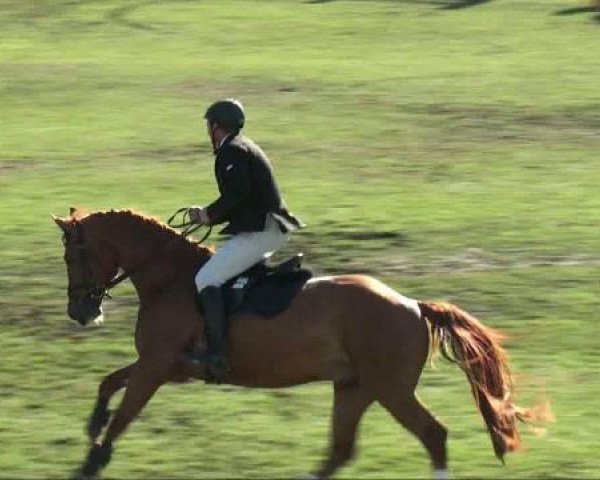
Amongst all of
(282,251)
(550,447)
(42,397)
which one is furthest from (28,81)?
(550,447)

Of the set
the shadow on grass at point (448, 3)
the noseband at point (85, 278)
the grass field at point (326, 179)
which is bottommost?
the shadow on grass at point (448, 3)

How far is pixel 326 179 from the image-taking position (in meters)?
25.1

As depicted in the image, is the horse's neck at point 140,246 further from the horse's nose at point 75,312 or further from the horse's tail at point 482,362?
the horse's tail at point 482,362

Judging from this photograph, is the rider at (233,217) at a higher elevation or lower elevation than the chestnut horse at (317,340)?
higher

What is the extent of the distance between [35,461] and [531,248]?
9388 mm

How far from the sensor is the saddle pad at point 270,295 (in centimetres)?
1104

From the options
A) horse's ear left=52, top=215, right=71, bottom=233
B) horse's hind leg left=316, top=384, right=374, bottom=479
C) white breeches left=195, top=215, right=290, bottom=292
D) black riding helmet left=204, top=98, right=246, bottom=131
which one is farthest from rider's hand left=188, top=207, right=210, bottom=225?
horse's hind leg left=316, top=384, right=374, bottom=479

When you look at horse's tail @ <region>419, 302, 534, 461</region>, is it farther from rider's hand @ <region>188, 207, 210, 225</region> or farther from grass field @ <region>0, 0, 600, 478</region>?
rider's hand @ <region>188, 207, 210, 225</region>

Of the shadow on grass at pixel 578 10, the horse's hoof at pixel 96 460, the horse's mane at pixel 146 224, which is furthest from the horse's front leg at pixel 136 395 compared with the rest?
the shadow on grass at pixel 578 10

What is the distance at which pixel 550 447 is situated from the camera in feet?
40.4

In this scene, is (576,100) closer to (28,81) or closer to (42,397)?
(28,81)

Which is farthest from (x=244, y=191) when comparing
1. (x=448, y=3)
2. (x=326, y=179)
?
(x=448, y=3)

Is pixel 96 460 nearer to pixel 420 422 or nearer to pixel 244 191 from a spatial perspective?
pixel 244 191

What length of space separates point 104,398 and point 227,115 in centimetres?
224
